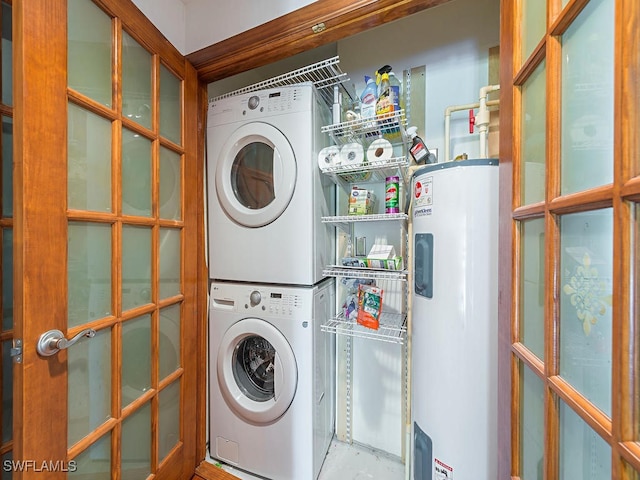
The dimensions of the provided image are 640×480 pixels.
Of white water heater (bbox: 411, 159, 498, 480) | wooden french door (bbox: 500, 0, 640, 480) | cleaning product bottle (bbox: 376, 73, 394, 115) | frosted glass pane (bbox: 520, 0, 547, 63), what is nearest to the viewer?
wooden french door (bbox: 500, 0, 640, 480)

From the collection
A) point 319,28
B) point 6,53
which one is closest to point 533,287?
point 319,28

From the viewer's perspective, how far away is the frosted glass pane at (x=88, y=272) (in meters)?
0.78

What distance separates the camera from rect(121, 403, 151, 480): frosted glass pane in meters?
0.95

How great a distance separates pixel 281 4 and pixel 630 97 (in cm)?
128

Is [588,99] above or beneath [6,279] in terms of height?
above

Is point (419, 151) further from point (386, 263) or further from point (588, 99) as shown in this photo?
point (588, 99)

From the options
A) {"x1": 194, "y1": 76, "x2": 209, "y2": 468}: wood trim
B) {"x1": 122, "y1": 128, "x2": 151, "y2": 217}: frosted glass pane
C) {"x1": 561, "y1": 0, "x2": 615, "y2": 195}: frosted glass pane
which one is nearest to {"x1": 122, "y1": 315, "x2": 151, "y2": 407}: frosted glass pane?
{"x1": 194, "y1": 76, "x2": 209, "y2": 468}: wood trim

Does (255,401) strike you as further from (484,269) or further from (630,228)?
(630,228)

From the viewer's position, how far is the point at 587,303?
48cm

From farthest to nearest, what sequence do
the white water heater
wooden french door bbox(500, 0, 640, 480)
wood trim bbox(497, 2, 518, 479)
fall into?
the white water heater
wood trim bbox(497, 2, 518, 479)
wooden french door bbox(500, 0, 640, 480)

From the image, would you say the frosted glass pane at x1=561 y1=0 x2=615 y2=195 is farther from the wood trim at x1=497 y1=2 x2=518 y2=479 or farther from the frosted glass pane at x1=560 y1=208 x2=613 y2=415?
the wood trim at x1=497 y1=2 x2=518 y2=479

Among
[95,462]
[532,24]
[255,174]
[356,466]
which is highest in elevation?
[532,24]

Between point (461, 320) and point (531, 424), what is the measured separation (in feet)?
1.03

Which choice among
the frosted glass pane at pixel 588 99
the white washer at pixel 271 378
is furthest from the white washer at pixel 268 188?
the frosted glass pane at pixel 588 99
